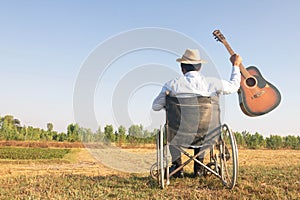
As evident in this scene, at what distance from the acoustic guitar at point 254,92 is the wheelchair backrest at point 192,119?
66.1 inches

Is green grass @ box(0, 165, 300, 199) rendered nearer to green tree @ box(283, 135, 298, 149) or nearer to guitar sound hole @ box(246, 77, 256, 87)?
guitar sound hole @ box(246, 77, 256, 87)

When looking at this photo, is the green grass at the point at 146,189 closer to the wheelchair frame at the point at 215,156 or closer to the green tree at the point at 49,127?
the wheelchair frame at the point at 215,156

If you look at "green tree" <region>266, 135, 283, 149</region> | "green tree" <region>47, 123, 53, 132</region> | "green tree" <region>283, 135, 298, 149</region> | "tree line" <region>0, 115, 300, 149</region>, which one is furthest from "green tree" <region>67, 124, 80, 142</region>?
"green tree" <region>283, 135, 298, 149</region>

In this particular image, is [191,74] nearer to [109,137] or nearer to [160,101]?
[160,101]

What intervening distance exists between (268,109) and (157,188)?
2.74 metres

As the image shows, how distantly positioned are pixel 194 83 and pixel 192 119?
0.40m

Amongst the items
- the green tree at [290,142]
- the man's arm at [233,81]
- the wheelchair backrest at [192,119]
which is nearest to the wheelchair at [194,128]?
the wheelchair backrest at [192,119]

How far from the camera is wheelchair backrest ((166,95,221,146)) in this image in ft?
10.1

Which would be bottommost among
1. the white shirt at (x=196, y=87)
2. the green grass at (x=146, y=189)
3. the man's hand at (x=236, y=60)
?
the green grass at (x=146, y=189)

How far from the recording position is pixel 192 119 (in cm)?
312

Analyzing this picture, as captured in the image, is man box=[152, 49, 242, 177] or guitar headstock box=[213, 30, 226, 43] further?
guitar headstock box=[213, 30, 226, 43]

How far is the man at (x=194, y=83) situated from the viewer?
3.13 metres

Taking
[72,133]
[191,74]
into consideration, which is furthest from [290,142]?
[191,74]

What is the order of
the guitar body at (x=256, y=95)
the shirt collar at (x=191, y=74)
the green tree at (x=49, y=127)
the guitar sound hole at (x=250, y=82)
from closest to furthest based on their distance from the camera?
the shirt collar at (x=191, y=74) < the guitar body at (x=256, y=95) < the guitar sound hole at (x=250, y=82) < the green tree at (x=49, y=127)
